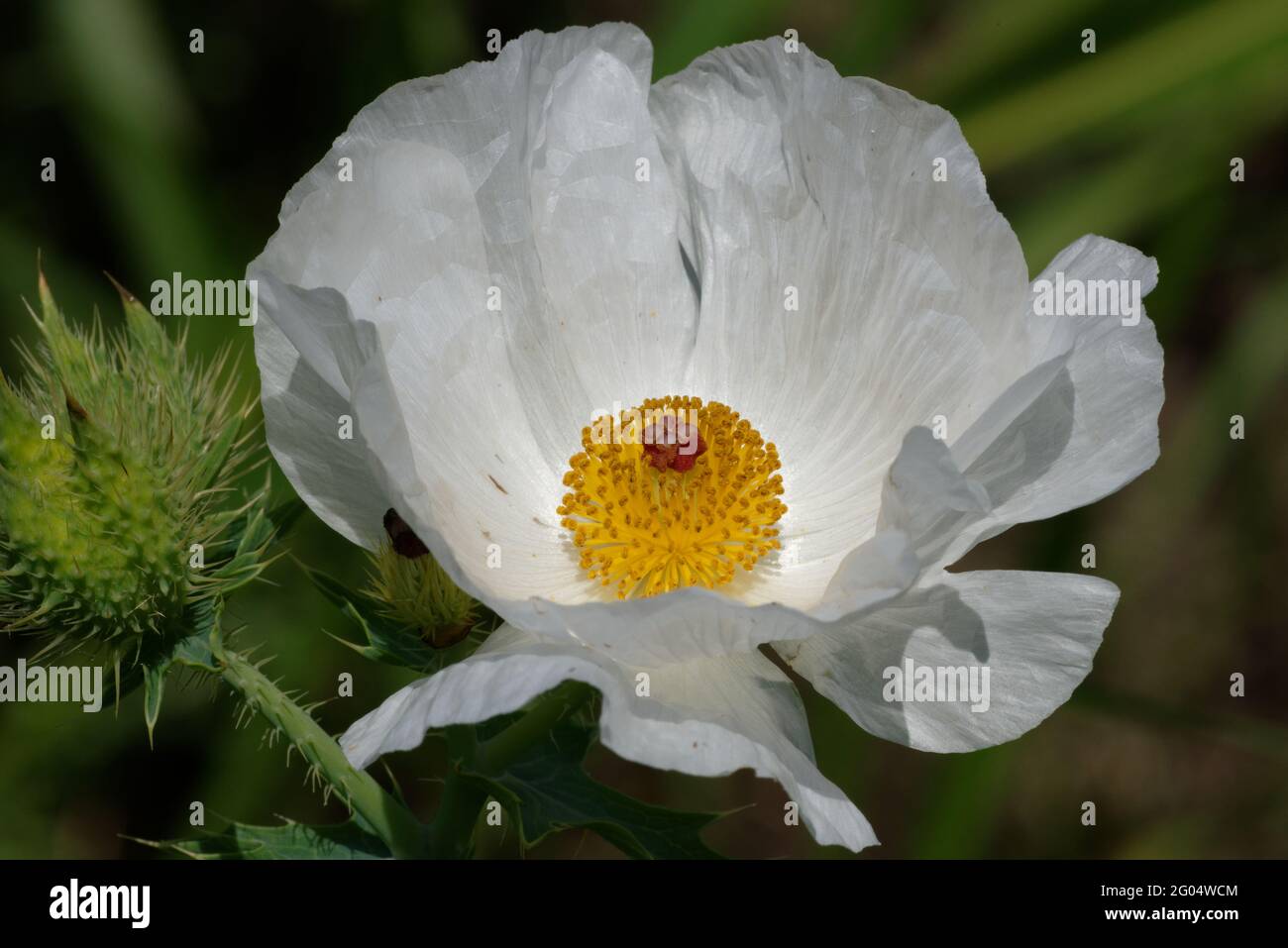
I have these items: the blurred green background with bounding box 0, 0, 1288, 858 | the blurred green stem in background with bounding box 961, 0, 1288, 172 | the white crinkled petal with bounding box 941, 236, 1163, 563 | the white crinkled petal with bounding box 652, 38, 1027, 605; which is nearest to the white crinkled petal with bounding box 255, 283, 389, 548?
the white crinkled petal with bounding box 652, 38, 1027, 605

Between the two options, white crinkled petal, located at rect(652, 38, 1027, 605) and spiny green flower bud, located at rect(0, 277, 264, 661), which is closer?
spiny green flower bud, located at rect(0, 277, 264, 661)

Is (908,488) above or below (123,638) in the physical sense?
above

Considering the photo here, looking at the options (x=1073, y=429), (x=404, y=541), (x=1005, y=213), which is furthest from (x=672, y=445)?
(x=1005, y=213)

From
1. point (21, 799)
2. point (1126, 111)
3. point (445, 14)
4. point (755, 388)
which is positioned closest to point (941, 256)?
point (755, 388)

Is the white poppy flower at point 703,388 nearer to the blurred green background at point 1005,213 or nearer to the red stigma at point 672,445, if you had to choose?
the red stigma at point 672,445

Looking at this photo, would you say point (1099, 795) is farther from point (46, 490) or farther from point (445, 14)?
point (46, 490)

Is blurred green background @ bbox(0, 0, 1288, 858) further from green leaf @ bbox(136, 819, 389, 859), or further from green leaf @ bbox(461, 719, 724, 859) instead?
green leaf @ bbox(461, 719, 724, 859)
